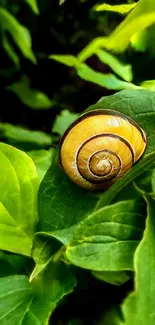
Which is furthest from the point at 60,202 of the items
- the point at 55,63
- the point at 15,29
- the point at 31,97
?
the point at 55,63

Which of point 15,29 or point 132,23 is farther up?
point 132,23

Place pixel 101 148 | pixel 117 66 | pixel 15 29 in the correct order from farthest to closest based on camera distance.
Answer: pixel 15 29, pixel 117 66, pixel 101 148

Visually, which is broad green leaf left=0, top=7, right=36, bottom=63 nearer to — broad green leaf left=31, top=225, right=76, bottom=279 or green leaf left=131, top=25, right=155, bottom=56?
green leaf left=131, top=25, right=155, bottom=56

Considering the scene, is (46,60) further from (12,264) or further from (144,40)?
(12,264)

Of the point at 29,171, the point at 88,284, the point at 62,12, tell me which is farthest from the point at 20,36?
→ the point at 88,284

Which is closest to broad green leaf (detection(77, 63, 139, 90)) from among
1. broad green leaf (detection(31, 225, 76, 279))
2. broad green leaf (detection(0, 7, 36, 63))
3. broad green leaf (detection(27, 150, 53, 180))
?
broad green leaf (detection(27, 150, 53, 180))

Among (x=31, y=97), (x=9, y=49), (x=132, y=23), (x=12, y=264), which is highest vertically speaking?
(x=132, y=23)

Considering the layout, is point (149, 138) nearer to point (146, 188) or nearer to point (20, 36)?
point (146, 188)
